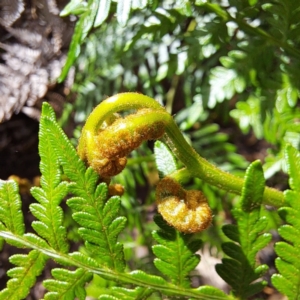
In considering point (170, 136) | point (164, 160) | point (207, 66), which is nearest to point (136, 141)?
point (170, 136)

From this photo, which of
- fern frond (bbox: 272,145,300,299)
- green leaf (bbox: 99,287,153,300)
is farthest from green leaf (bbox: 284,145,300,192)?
green leaf (bbox: 99,287,153,300)

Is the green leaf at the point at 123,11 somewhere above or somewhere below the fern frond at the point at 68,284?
above

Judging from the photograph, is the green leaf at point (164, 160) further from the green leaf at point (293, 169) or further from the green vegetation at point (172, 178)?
the green leaf at point (293, 169)

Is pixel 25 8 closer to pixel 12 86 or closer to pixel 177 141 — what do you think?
pixel 12 86

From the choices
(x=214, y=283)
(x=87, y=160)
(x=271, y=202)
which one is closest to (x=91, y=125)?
(x=87, y=160)

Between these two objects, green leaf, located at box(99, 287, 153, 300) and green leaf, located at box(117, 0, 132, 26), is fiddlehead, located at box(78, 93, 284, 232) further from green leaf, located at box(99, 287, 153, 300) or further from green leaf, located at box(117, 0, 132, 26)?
green leaf, located at box(117, 0, 132, 26)

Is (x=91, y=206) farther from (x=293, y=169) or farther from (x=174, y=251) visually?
(x=293, y=169)

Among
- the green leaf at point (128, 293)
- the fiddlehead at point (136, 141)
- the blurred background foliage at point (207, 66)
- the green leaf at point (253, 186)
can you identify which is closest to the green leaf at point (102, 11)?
the blurred background foliage at point (207, 66)
